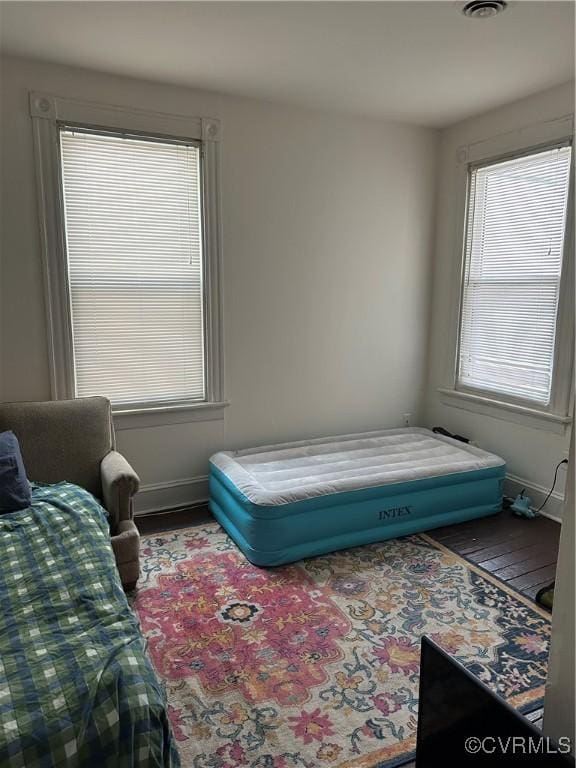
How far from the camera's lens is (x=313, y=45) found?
257cm

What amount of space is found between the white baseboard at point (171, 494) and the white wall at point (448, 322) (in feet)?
6.71

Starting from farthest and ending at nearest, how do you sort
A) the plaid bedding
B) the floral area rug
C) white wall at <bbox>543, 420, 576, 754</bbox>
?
the floral area rug, the plaid bedding, white wall at <bbox>543, 420, 576, 754</bbox>

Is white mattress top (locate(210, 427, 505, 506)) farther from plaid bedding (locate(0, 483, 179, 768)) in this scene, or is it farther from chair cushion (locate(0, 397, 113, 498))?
plaid bedding (locate(0, 483, 179, 768))

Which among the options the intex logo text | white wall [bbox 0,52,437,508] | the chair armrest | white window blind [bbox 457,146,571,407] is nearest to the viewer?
the chair armrest

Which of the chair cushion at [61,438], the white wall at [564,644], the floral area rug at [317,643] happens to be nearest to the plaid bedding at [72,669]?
the floral area rug at [317,643]

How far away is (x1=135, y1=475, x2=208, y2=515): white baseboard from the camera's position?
3.42m

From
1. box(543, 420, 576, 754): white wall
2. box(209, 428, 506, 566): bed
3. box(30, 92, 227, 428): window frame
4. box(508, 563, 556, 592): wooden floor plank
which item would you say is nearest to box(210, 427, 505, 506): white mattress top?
box(209, 428, 506, 566): bed

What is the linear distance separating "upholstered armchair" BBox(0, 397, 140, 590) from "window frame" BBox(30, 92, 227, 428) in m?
0.32

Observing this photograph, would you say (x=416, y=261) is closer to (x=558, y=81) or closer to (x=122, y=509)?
(x=558, y=81)

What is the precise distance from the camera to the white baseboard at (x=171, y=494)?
3422mm

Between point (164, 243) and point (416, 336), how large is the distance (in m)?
2.18

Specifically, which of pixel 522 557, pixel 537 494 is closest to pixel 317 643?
pixel 522 557

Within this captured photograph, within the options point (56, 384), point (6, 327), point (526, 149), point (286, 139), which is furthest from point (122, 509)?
point (526, 149)

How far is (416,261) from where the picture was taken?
4.16 m
